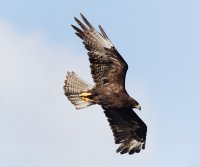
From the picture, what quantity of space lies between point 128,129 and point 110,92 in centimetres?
159

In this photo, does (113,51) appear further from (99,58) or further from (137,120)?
(137,120)

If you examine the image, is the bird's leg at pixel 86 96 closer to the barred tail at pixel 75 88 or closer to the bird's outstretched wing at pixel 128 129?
the barred tail at pixel 75 88

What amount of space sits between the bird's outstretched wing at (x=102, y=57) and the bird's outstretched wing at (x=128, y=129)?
1059 mm

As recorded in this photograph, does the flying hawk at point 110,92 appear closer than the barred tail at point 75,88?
Yes

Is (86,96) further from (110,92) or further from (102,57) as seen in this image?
(102,57)

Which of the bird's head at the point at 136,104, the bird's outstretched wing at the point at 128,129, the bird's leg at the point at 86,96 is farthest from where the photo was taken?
the bird's outstretched wing at the point at 128,129

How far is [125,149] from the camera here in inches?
838

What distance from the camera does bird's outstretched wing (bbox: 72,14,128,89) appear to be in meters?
20.7

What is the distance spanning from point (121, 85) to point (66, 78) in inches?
80.8

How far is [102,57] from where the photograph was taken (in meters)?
20.8

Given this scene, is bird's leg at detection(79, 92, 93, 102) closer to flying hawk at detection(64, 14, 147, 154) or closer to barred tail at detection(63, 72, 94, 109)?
flying hawk at detection(64, 14, 147, 154)

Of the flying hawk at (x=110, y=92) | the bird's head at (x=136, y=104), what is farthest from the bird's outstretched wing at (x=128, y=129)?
the bird's head at (x=136, y=104)

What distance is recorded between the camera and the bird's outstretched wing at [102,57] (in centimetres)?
2067

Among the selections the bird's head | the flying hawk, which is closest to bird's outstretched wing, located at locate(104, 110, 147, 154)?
the flying hawk
